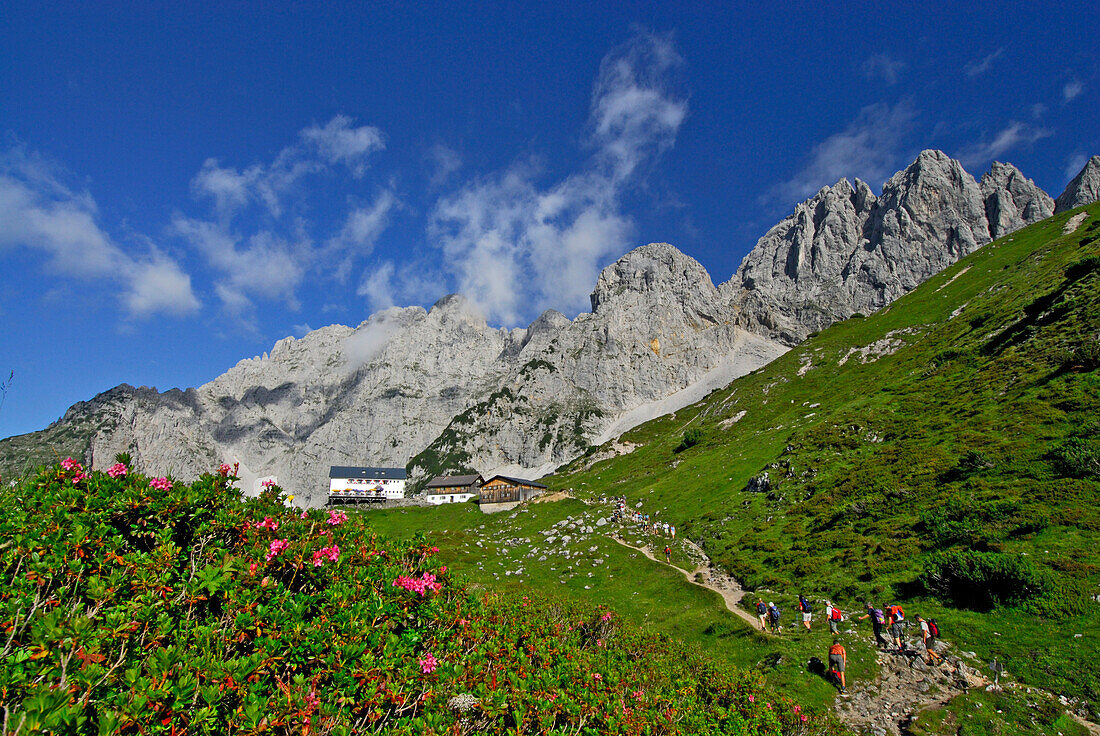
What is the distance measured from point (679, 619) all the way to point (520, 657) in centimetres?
2553

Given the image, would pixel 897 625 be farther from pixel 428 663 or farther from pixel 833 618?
pixel 428 663

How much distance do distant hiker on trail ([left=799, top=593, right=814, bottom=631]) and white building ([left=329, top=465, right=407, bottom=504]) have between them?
5045 inches

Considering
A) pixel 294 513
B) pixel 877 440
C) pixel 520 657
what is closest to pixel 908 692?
pixel 520 657

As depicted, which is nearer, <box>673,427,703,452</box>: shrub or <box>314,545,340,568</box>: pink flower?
<box>314,545,340,568</box>: pink flower

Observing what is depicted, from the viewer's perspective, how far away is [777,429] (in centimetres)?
7519

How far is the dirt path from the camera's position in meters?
29.6

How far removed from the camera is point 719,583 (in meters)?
35.6

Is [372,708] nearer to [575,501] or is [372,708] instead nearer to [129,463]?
[129,463]

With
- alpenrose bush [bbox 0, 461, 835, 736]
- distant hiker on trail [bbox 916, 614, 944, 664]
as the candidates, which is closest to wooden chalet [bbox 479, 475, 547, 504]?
distant hiker on trail [bbox 916, 614, 944, 664]

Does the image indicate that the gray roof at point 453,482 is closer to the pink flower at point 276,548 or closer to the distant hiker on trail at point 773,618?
the distant hiker on trail at point 773,618

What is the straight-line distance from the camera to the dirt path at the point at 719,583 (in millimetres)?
29641

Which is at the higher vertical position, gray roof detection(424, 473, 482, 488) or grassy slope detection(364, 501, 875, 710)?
gray roof detection(424, 473, 482, 488)

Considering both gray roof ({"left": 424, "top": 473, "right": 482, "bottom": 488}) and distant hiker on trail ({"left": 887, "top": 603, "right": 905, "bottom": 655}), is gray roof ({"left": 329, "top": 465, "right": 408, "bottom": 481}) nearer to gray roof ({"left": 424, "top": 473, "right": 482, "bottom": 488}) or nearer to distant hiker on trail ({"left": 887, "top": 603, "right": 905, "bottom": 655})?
gray roof ({"left": 424, "top": 473, "right": 482, "bottom": 488})

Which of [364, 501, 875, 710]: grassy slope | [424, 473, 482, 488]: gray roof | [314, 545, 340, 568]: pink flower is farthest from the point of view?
[424, 473, 482, 488]: gray roof
